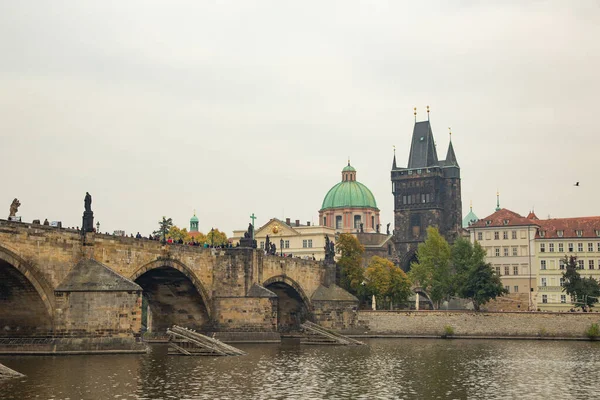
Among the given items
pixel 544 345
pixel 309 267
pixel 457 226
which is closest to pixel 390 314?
pixel 309 267

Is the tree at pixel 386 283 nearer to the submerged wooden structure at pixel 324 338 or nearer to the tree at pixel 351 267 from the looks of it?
the tree at pixel 351 267

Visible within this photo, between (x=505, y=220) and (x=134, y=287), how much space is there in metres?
74.6

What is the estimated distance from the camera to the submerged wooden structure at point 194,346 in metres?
58.5

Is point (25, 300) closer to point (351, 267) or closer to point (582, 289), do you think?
point (351, 267)

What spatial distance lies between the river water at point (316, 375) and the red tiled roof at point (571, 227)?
4947cm

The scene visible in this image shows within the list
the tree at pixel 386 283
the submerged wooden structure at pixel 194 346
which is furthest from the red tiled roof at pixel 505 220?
the submerged wooden structure at pixel 194 346

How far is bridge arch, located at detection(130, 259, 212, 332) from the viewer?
69188 mm

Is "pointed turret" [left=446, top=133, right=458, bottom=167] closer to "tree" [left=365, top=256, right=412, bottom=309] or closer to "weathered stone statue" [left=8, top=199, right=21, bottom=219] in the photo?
"tree" [left=365, top=256, right=412, bottom=309]

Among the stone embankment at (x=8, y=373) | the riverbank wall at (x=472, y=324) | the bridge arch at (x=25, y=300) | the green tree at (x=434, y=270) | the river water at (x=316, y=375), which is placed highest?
the green tree at (x=434, y=270)

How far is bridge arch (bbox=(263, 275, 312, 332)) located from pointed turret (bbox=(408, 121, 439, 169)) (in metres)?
65.5

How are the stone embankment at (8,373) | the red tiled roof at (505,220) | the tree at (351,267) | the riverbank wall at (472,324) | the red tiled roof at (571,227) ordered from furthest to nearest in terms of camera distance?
the red tiled roof at (505,220) < the red tiled roof at (571,227) < the tree at (351,267) < the riverbank wall at (472,324) < the stone embankment at (8,373)

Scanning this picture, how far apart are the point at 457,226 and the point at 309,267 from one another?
200 ft

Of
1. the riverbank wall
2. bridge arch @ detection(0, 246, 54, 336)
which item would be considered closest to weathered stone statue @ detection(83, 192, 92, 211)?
bridge arch @ detection(0, 246, 54, 336)

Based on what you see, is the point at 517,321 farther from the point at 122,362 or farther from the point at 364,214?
the point at 364,214
